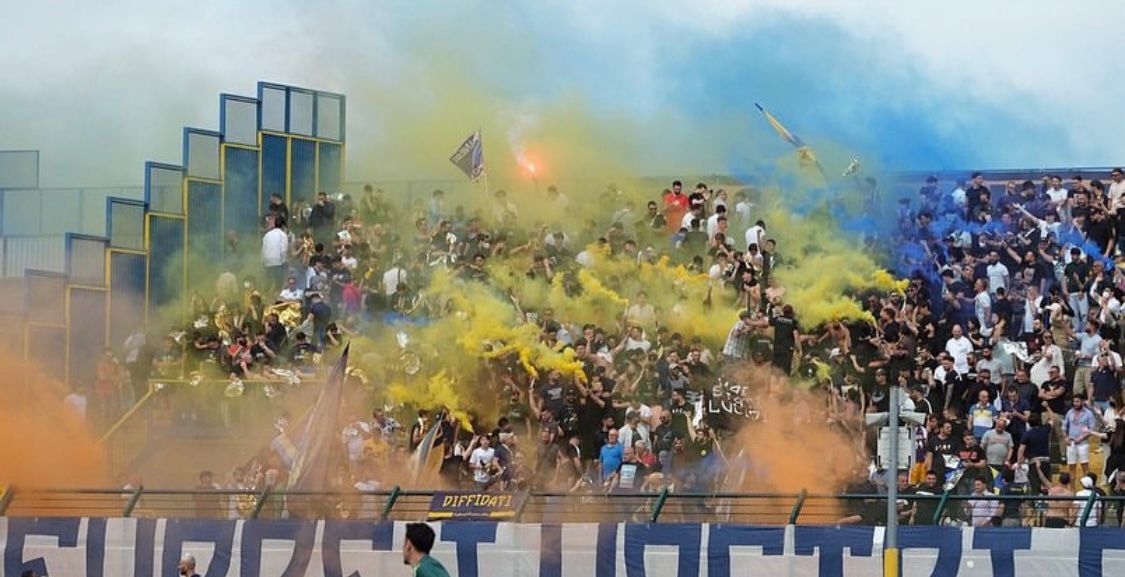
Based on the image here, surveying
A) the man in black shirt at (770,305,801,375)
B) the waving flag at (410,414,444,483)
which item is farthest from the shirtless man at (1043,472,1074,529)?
the waving flag at (410,414,444,483)

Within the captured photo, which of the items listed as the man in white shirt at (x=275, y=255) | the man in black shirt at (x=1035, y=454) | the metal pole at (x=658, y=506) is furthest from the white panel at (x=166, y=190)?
the man in black shirt at (x=1035, y=454)

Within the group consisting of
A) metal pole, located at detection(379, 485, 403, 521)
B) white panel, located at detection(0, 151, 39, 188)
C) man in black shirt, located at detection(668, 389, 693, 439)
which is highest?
white panel, located at detection(0, 151, 39, 188)

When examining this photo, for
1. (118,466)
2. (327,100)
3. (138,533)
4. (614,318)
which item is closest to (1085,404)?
(614,318)

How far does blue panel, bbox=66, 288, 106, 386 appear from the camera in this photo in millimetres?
33375

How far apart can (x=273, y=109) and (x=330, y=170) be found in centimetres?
131

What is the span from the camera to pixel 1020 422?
82.2 feet

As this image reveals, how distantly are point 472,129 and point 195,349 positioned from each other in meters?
6.83

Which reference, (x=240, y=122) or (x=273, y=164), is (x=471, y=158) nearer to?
(x=273, y=164)

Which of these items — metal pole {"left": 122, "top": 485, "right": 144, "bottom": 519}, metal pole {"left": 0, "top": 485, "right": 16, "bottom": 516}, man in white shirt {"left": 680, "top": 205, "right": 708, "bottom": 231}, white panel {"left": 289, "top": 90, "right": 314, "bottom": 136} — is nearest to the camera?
metal pole {"left": 122, "top": 485, "right": 144, "bottom": 519}

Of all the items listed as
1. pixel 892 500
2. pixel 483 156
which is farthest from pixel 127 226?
pixel 892 500

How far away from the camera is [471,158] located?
115 feet

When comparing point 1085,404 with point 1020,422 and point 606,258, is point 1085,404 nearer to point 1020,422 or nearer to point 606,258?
point 1020,422

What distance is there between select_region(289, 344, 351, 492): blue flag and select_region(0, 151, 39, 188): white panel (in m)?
11.6

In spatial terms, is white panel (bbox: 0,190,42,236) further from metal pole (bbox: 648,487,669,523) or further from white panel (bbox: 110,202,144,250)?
metal pole (bbox: 648,487,669,523)
